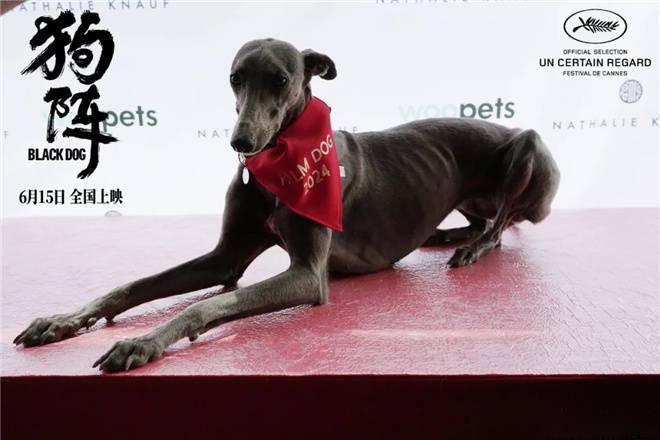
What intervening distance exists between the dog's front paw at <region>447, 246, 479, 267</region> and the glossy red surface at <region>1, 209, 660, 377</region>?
0.14 feet

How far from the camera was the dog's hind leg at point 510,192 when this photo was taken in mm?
2595

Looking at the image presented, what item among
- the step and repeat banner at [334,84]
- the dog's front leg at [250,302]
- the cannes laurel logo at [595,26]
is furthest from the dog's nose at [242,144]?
the cannes laurel logo at [595,26]

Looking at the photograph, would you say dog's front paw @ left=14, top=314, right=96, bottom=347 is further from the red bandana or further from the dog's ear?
the dog's ear

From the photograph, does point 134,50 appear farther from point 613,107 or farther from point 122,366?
point 122,366

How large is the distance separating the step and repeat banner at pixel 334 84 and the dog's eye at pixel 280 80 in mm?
2353

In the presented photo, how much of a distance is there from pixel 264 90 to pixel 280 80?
0.05m

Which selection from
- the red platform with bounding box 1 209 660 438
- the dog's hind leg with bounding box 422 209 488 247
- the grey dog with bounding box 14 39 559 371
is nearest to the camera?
the red platform with bounding box 1 209 660 438

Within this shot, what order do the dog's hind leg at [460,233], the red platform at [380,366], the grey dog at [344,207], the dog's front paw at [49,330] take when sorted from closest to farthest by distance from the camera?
the red platform at [380,366] → the dog's front paw at [49,330] → the grey dog at [344,207] → the dog's hind leg at [460,233]

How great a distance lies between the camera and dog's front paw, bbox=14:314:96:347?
1.74 metres

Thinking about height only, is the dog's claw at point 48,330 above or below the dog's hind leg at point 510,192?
below

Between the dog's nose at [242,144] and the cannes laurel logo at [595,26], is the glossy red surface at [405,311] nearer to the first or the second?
the dog's nose at [242,144]

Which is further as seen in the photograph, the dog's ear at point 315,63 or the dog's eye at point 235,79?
the dog's ear at point 315,63

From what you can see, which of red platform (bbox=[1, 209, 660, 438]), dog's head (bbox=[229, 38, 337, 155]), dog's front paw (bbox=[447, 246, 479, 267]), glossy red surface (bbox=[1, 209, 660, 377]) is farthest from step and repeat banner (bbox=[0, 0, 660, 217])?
dog's head (bbox=[229, 38, 337, 155])

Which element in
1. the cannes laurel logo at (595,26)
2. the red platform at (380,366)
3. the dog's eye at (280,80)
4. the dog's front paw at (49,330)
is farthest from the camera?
the cannes laurel logo at (595,26)
